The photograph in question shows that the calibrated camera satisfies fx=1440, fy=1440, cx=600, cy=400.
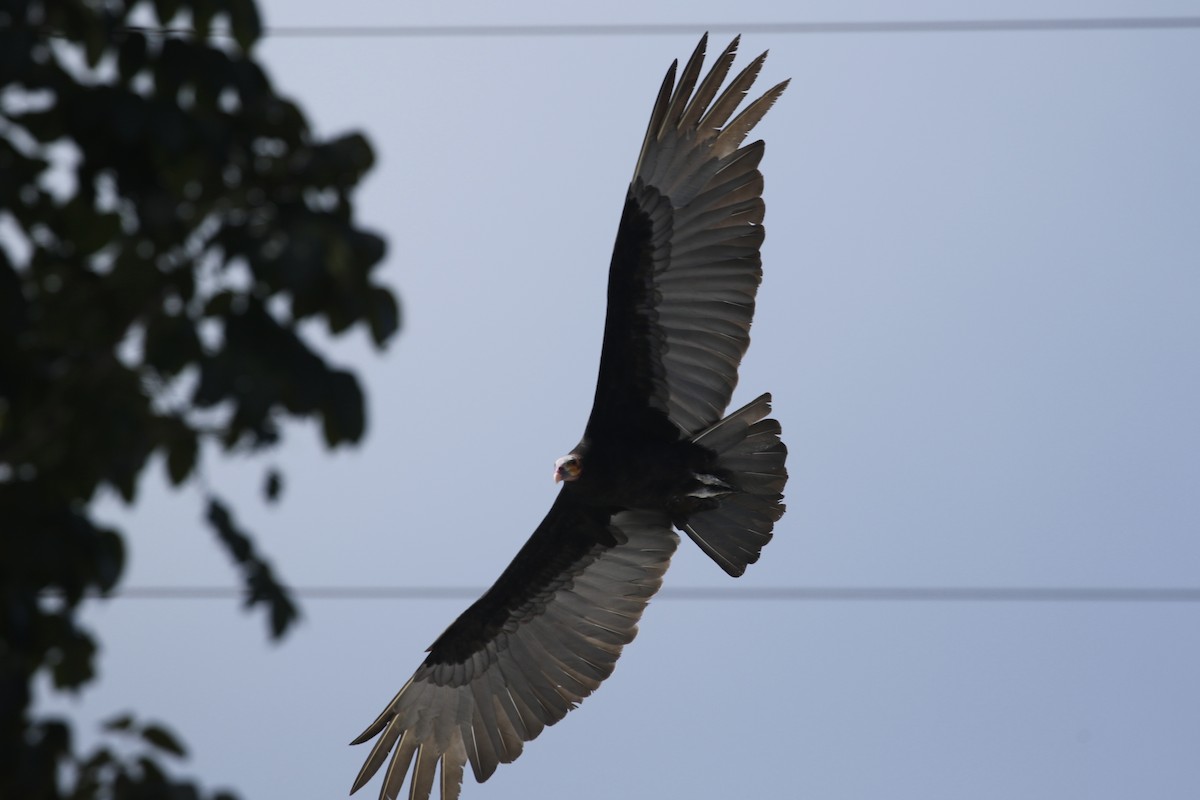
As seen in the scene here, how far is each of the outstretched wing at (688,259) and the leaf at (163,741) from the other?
146 inches

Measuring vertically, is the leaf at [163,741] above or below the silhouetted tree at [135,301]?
below

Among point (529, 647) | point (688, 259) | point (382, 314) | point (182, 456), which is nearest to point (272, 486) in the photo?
point (182, 456)

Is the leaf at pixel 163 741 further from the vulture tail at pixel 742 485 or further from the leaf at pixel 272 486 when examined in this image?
the vulture tail at pixel 742 485

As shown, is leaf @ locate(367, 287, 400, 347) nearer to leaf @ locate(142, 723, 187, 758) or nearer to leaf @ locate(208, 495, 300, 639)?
leaf @ locate(208, 495, 300, 639)

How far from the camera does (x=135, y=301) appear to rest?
172 centimetres

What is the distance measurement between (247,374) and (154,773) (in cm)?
49

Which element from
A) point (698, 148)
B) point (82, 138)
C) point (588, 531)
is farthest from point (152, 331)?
point (588, 531)

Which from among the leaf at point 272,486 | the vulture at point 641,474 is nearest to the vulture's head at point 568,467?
the vulture at point 641,474

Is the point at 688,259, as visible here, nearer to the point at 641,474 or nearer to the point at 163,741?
the point at 641,474

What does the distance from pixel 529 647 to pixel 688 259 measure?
1.94 m

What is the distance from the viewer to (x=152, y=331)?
1.74m

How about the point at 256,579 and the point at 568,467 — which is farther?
the point at 568,467

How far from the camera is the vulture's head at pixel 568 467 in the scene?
5.47 m

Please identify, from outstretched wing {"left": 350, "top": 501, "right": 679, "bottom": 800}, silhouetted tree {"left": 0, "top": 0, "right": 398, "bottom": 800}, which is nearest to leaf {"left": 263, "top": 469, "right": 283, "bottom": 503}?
silhouetted tree {"left": 0, "top": 0, "right": 398, "bottom": 800}
